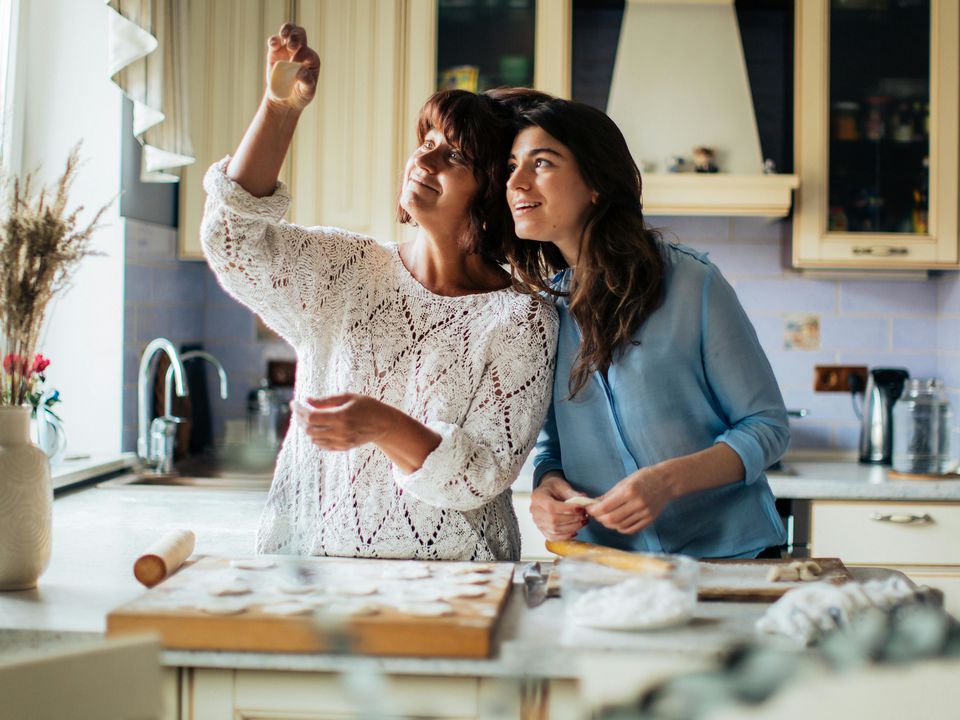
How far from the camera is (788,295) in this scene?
124 inches

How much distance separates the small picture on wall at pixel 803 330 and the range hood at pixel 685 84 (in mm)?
482

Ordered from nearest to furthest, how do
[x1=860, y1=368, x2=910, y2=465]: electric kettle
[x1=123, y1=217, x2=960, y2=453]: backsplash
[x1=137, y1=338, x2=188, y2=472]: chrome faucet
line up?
[x1=137, y1=338, x2=188, y2=472]: chrome faucet, [x1=860, y1=368, x2=910, y2=465]: electric kettle, [x1=123, y1=217, x2=960, y2=453]: backsplash

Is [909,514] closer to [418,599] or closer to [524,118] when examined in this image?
[524,118]

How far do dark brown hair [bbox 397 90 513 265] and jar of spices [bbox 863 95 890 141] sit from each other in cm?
167

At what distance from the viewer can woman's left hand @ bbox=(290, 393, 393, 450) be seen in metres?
1.20

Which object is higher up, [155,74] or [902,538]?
[155,74]

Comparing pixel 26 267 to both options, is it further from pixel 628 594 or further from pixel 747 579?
pixel 747 579

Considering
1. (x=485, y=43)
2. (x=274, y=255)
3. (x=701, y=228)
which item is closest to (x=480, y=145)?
(x=274, y=255)

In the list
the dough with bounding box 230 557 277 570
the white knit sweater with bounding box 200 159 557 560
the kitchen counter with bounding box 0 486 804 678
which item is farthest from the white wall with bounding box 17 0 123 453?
the dough with bounding box 230 557 277 570

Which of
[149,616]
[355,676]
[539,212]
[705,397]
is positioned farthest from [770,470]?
[355,676]

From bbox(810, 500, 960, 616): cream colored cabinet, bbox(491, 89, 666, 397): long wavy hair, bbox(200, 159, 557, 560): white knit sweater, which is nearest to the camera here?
bbox(200, 159, 557, 560): white knit sweater

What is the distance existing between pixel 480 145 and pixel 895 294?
2.04 m

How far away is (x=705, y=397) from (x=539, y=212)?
1.24ft

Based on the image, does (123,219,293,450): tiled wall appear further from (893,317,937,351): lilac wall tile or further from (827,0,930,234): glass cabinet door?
(893,317,937,351): lilac wall tile
